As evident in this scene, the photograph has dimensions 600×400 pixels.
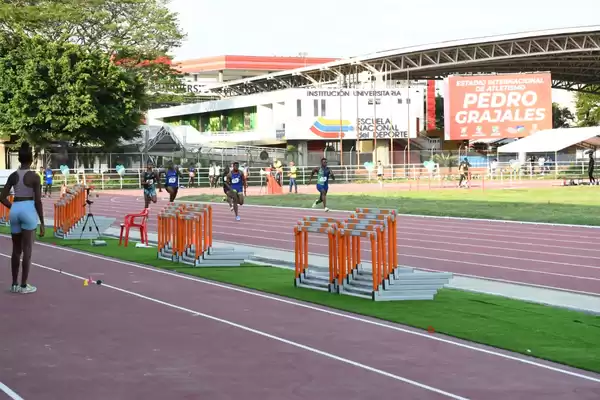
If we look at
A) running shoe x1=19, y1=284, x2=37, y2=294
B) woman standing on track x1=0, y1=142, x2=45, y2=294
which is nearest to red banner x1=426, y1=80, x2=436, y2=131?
running shoe x1=19, y1=284, x2=37, y2=294

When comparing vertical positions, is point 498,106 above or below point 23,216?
above

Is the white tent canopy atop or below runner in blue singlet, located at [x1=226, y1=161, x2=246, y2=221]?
atop

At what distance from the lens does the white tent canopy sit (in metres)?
59.1

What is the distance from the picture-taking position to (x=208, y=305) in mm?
13016

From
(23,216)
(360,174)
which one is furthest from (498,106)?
(23,216)

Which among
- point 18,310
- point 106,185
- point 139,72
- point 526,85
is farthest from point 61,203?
point 526,85

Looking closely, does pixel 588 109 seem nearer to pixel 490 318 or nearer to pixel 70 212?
pixel 70 212

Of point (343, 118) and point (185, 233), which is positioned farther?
point (343, 118)

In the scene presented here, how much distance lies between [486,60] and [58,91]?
3545 cm

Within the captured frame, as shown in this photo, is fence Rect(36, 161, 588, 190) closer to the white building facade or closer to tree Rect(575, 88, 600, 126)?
the white building facade

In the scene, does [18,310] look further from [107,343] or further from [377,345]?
[377,345]

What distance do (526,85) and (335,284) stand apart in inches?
2647

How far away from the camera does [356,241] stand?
13992 millimetres

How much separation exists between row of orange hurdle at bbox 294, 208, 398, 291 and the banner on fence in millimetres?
64515
